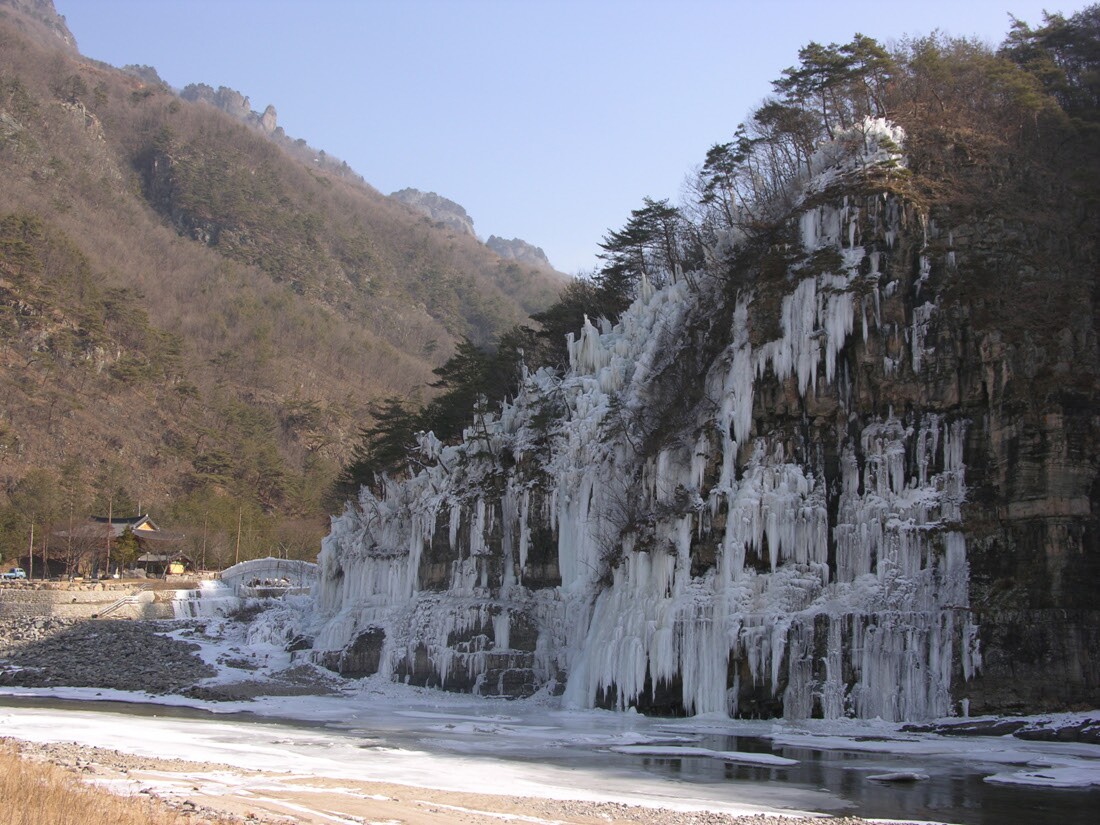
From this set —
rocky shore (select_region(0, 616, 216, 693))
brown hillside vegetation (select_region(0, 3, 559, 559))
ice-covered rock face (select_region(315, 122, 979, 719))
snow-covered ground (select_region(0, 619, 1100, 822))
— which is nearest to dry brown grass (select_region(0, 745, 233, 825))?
snow-covered ground (select_region(0, 619, 1100, 822))

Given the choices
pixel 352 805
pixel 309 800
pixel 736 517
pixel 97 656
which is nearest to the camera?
pixel 352 805

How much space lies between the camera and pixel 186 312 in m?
143

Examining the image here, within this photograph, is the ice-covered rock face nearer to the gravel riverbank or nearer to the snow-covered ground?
the snow-covered ground

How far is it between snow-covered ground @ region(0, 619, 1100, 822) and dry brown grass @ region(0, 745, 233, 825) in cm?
588

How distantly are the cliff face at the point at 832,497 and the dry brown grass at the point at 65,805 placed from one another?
19879 mm

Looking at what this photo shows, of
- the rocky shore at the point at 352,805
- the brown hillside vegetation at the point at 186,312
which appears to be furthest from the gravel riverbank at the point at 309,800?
the brown hillside vegetation at the point at 186,312

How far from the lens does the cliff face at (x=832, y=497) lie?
2958 cm

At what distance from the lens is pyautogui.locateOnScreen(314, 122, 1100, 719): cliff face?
29578 mm

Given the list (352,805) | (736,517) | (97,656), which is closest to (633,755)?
(352,805)

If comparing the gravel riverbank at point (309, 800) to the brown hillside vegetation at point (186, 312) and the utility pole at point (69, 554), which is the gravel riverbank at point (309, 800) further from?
the brown hillside vegetation at point (186, 312)

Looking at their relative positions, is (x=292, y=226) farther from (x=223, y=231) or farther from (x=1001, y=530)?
(x=1001, y=530)

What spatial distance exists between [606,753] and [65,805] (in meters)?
14.9

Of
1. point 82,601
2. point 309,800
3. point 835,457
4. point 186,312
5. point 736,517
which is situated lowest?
point 309,800

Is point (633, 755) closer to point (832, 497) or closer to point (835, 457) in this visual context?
point (832, 497)
